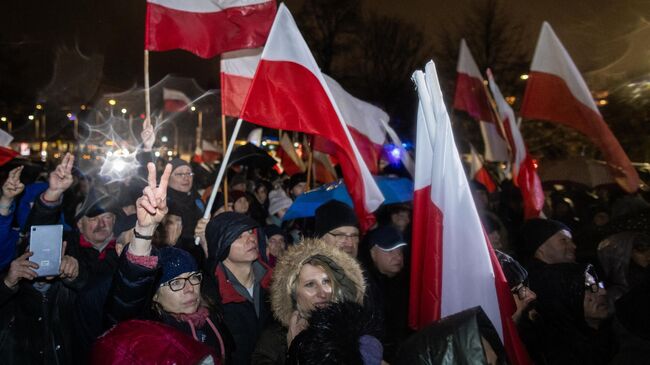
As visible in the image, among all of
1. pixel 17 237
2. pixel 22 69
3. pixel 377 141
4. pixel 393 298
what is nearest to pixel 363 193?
pixel 393 298

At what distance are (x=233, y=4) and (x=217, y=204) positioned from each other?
2.32 m

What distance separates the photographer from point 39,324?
3.34 metres

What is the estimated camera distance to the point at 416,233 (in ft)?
11.4

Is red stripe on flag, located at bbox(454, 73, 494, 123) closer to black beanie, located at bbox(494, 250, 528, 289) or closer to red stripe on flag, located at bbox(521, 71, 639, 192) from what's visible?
red stripe on flag, located at bbox(521, 71, 639, 192)

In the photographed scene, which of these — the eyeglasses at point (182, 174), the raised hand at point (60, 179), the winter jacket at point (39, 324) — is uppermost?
the raised hand at point (60, 179)

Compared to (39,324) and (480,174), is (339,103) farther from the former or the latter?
(480,174)

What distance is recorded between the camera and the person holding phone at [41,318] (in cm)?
324

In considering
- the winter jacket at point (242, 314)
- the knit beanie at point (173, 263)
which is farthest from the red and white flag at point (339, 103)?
the knit beanie at point (173, 263)

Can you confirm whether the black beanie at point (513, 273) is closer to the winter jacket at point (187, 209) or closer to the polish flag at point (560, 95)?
the polish flag at point (560, 95)

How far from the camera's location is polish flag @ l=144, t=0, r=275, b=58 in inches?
198

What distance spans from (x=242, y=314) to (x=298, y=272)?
670 mm

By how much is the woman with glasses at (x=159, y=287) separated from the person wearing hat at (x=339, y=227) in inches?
46.8

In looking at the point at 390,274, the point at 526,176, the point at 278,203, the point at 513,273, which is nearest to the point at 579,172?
the point at 526,176

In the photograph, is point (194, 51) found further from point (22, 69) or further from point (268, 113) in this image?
point (22, 69)
